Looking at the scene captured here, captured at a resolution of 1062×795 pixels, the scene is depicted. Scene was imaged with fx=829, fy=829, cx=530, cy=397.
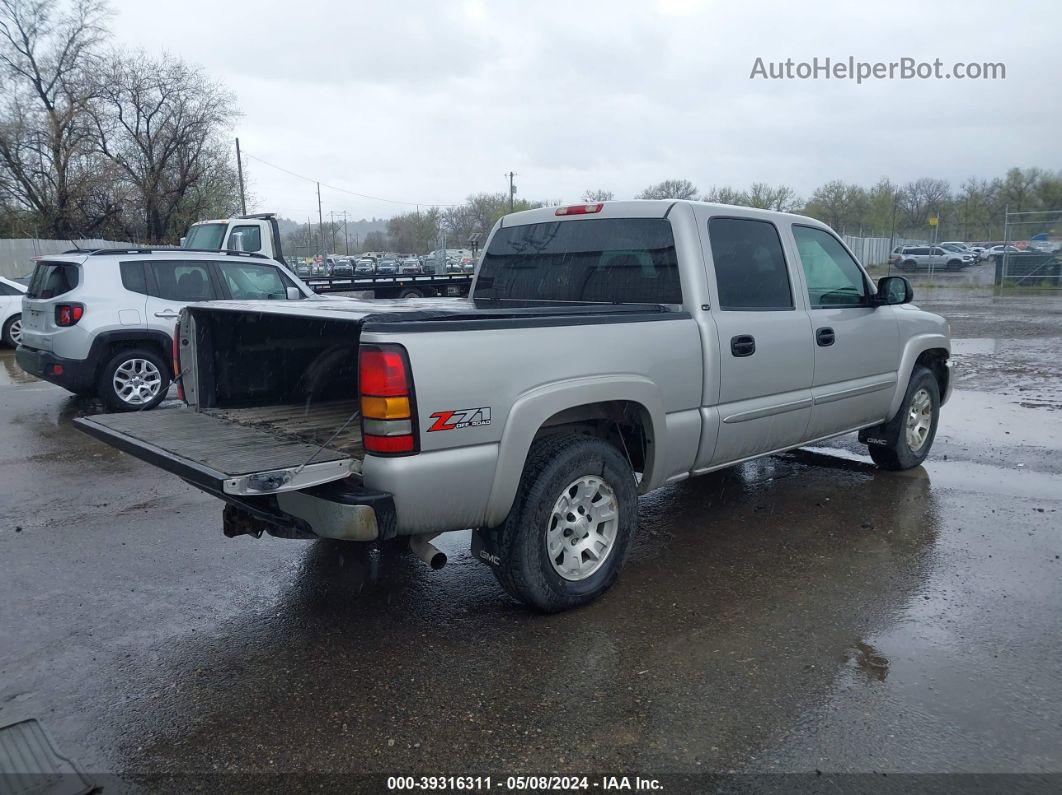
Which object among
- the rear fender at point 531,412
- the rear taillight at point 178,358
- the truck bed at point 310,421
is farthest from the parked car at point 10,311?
the rear fender at point 531,412

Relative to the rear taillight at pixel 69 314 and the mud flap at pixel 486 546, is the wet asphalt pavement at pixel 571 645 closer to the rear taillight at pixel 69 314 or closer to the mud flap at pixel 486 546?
the mud flap at pixel 486 546

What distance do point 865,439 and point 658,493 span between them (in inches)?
67.3

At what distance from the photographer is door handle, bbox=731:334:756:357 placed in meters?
4.62

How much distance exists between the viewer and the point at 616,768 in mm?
2830

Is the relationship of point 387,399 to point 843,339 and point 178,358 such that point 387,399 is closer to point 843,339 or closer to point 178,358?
point 178,358

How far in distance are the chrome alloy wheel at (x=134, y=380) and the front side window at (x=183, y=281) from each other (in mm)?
802

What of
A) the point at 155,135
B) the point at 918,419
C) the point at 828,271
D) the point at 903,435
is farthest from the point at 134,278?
the point at 155,135

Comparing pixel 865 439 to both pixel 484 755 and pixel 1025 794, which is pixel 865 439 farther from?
pixel 484 755

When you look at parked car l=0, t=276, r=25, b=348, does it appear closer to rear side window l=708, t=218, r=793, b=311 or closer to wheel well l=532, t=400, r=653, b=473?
wheel well l=532, t=400, r=653, b=473

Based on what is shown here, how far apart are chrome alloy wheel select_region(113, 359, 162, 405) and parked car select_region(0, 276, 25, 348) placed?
854cm

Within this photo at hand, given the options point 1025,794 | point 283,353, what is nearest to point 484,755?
point 1025,794

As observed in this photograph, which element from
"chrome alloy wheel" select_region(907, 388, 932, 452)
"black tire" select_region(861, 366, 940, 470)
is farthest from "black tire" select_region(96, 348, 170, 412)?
"chrome alloy wheel" select_region(907, 388, 932, 452)

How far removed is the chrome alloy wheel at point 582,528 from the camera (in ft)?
12.8

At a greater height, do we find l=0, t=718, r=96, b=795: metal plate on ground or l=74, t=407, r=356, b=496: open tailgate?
l=74, t=407, r=356, b=496: open tailgate
